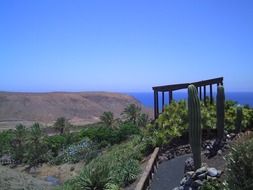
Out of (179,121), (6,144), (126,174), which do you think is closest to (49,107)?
(6,144)

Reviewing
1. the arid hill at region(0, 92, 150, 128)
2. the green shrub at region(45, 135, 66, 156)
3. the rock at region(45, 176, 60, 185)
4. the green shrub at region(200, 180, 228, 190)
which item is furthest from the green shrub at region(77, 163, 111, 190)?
the arid hill at region(0, 92, 150, 128)

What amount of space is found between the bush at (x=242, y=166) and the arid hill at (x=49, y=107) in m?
90.1

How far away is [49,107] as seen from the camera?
383ft

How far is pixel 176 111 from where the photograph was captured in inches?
834

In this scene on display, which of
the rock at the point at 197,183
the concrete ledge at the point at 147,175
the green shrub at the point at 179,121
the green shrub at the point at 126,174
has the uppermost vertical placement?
the green shrub at the point at 179,121

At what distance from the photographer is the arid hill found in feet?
351

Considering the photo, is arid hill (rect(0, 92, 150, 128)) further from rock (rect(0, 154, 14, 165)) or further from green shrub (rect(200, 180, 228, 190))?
green shrub (rect(200, 180, 228, 190))

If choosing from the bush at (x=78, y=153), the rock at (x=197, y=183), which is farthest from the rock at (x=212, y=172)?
the bush at (x=78, y=153)

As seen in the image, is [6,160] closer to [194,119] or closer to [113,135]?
[113,135]

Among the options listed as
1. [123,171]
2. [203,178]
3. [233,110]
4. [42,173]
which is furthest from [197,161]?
[42,173]

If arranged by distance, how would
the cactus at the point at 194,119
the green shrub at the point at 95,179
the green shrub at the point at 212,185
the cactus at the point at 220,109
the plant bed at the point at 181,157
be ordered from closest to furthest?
the green shrub at the point at 212,185
the cactus at the point at 194,119
the plant bed at the point at 181,157
the green shrub at the point at 95,179
the cactus at the point at 220,109

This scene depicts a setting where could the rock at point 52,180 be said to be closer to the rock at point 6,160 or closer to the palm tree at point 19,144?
the palm tree at point 19,144

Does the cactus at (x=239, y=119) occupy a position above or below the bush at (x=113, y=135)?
above

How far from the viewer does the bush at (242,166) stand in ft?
25.4
